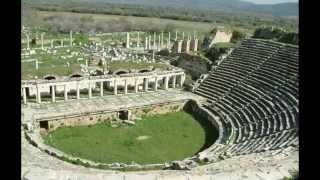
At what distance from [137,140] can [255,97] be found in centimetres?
811

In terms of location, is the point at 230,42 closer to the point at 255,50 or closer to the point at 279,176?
the point at 255,50

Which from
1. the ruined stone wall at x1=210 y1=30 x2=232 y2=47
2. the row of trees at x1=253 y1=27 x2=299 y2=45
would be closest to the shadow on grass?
the row of trees at x1=253 y1=27 x2=299 y2=45

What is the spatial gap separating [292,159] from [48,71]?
1866 cm

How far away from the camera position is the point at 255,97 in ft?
91.1

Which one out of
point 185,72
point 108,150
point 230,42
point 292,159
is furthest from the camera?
point 230,42

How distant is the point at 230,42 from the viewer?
42438 mm

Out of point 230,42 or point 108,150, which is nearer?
point 108,150

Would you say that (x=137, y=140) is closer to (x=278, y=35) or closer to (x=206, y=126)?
(x=206, y=126)

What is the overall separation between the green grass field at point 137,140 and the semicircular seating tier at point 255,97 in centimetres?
181

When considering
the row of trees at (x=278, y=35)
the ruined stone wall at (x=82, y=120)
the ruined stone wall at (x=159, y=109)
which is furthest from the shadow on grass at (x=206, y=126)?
the row of trees at (x=278, y=35)

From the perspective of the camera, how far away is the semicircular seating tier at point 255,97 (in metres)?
21.3

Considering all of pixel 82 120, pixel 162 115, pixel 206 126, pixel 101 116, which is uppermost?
pixel 101 116

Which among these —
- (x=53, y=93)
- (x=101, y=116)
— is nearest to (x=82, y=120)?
(x=101, y=116)
